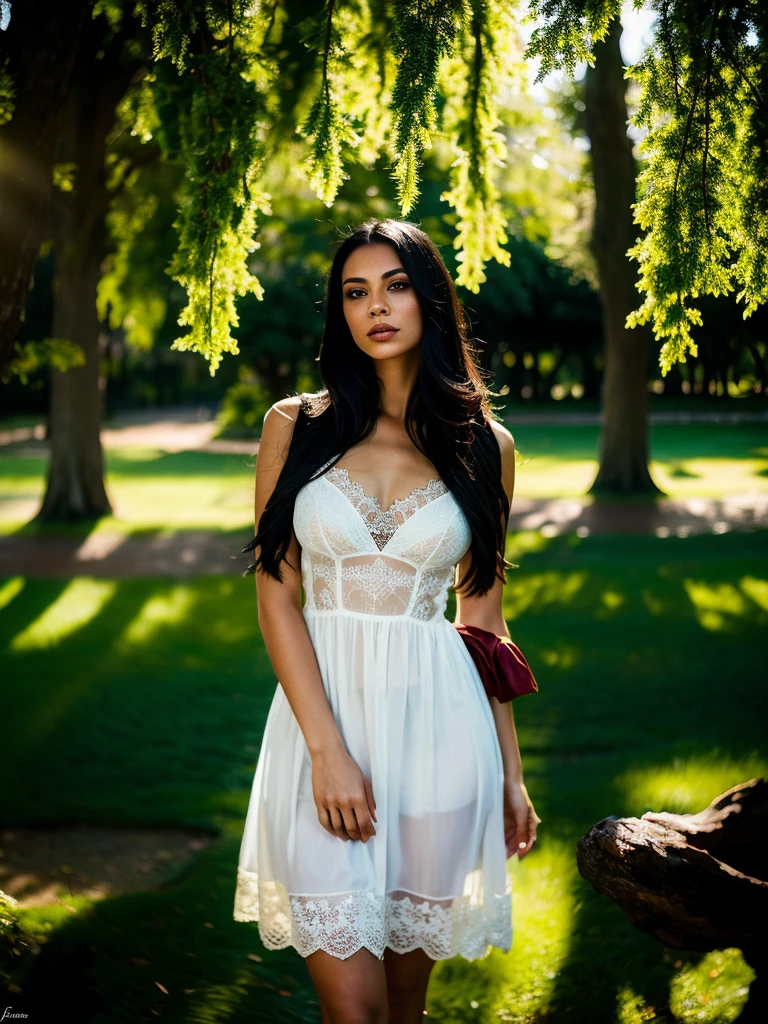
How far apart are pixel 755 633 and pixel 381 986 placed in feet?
23.5

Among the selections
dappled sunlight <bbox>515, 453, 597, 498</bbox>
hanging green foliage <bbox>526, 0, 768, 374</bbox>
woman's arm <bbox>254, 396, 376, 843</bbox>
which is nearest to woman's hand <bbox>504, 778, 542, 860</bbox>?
woman's arm <bbox>254, 396, 376, 843</bbox>

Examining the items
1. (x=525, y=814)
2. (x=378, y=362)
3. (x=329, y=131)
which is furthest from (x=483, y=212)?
(x=525, y=814)

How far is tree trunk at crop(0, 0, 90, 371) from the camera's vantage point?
3.31 meters

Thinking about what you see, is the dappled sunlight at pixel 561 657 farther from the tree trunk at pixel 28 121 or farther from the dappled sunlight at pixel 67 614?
the tree trunk at pixel 28 121

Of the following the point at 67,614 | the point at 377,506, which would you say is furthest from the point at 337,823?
the point at 67,614

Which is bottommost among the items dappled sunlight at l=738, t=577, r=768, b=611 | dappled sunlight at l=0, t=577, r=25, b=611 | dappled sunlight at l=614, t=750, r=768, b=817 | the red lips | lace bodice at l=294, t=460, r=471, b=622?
dappled sunlight at l=738, t=577, r=768, b=611

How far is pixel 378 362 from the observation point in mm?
2988

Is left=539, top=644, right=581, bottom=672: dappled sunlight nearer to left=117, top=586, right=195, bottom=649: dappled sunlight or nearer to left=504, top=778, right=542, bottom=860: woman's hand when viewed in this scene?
left=117, top=586, right=195, bottom=649: dappled sunlight

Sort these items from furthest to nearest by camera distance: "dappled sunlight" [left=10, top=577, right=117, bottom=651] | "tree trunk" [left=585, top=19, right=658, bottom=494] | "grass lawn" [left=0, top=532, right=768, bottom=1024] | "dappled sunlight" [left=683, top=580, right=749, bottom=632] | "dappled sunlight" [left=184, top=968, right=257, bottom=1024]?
"tree trunk" [left=585, top=19, right=658, bottom=494] → "dappled sunlight" [left=683, top=580, right=749, bottom=632] → "dappled sunlight" [left=10, top=577, right=117, bottom=651] → "grass lawn" [left=0, top=532, right=768, bottom=1024] → "dappled sunlight" [left=184, top=968, right=257, bottom=1024]

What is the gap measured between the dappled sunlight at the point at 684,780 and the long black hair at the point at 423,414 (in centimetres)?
283

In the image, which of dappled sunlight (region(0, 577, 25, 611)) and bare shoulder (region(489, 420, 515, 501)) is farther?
dappled sunlight (region(0, 577, 25, 611))

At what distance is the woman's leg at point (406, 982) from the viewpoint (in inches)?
105

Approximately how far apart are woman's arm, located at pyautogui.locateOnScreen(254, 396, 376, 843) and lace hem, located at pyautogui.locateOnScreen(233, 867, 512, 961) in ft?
0.56

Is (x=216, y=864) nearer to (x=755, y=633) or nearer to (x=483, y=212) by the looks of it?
(x=483, y=212)
